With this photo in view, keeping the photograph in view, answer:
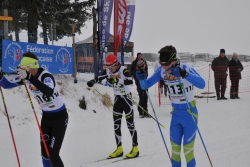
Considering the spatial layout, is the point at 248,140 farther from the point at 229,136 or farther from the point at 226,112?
the point at 226,112

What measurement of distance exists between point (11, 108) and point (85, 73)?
19.1ft

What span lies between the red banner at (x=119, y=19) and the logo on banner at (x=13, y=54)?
395 centimetres

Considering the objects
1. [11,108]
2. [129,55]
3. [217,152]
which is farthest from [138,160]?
[129,55]

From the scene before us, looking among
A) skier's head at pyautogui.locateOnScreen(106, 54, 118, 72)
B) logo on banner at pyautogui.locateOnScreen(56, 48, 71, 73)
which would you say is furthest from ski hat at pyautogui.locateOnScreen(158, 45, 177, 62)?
logo on banner at pyautogui.locateOnScreen(56, 48, 71, 73)

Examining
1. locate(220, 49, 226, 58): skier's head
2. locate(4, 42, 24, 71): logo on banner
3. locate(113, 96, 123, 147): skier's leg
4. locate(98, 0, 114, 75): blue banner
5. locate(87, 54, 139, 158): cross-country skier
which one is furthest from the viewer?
locate(220, 49, 226, 58): skier's head

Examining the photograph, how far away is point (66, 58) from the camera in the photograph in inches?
488

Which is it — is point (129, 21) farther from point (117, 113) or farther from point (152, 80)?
point (152, 80)

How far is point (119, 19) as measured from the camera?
13008 millimetres

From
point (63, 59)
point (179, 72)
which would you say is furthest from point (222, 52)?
point (179, 72)

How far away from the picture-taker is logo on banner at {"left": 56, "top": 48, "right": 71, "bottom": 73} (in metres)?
12.0

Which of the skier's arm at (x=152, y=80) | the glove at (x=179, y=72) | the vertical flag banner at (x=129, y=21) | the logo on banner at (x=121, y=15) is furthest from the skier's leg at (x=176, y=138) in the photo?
the vertical flag banner at (x=129, y=21)

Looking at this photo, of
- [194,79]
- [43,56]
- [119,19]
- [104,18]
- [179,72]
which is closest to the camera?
[179,72]

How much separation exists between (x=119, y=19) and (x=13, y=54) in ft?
15.3

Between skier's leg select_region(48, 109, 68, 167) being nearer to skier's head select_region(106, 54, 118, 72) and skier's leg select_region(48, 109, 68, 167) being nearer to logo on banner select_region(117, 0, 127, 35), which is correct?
skier's head select_region(106, 54, 118, 72)
